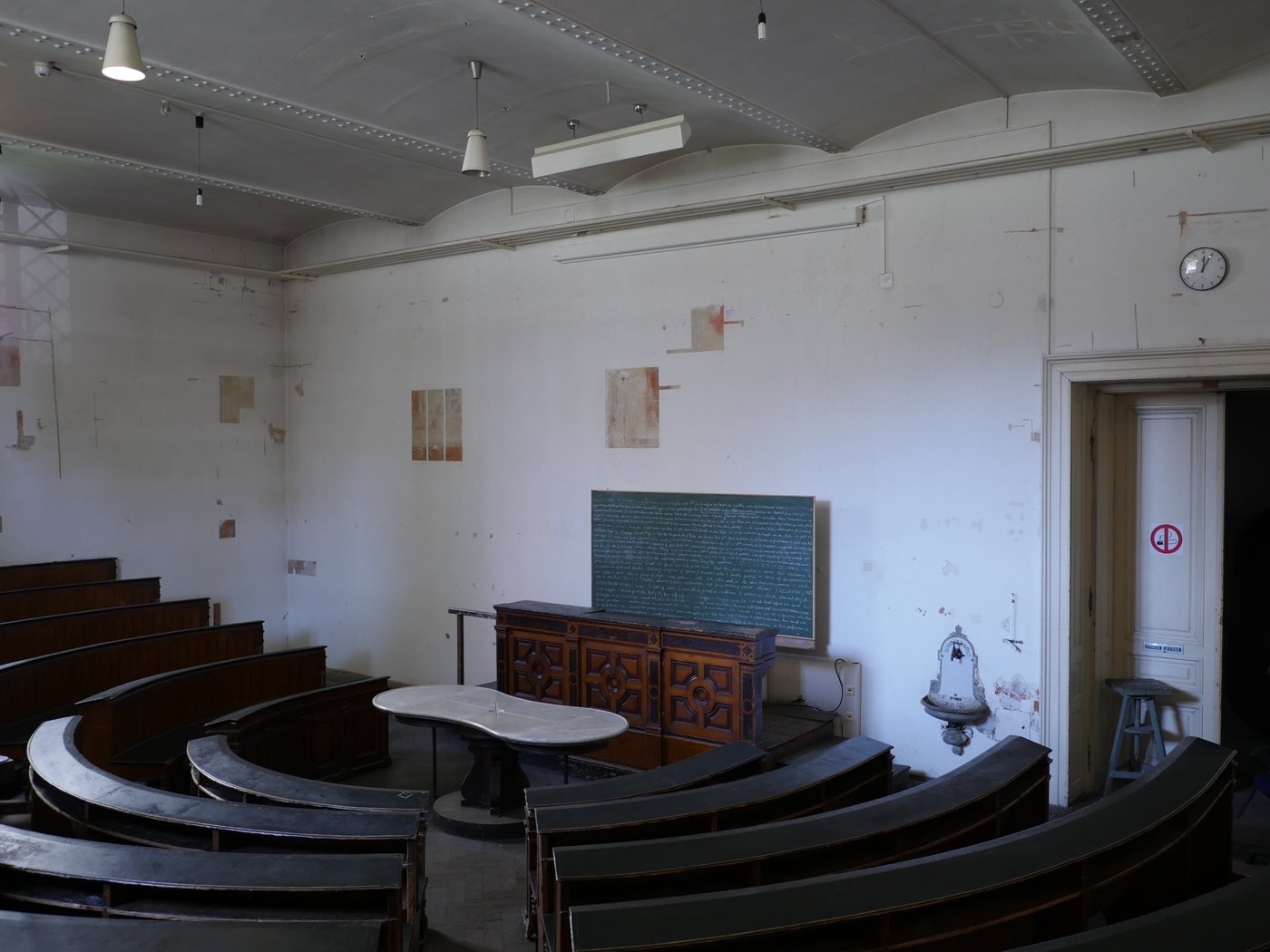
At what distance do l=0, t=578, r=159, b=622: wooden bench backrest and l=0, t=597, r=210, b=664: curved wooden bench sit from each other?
224 millimetres

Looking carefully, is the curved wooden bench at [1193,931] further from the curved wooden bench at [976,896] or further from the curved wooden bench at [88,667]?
the curved wooden bench at [88,667]

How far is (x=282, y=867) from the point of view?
2840mm

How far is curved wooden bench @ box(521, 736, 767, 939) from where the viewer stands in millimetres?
3699

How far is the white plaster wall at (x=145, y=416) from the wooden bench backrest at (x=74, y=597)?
35.2 inches

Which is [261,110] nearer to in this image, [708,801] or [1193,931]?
[708,801]

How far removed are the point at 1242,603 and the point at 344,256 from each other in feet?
25.4

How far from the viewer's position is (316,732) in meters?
5.88

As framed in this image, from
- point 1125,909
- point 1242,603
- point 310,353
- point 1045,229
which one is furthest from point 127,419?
point 1242,603

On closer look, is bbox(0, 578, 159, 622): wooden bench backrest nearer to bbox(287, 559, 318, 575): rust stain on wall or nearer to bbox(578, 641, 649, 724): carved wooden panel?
bbox(287, 559, 318, 575): rust stain on wall

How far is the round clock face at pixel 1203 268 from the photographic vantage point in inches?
192

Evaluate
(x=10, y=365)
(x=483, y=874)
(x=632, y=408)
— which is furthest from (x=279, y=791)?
(x=10, y=365)

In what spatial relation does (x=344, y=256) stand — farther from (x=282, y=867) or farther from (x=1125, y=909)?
(x=1125, y=909)

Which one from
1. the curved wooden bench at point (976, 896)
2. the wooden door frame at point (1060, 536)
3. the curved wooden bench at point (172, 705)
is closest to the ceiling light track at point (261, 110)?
the curved wooden bench at point (172, 705)

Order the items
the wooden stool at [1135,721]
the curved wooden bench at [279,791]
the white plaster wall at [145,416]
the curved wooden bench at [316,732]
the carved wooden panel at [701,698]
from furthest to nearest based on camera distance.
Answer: the white plaster wall at [145,416] < the carved wooden panel at [701,698] < the wooden stool at [1135,721] < the curved wooden bench at [316,732] < the curved wooden bench at [279,791]
